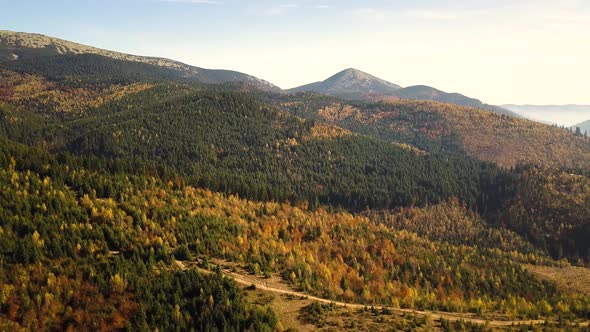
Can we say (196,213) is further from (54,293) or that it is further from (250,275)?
(54,293)

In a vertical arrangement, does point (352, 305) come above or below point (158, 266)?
below

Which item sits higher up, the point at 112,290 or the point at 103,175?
the point at 103,175

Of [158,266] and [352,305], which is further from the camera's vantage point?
[158,266]

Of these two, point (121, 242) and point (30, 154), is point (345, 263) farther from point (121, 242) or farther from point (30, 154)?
point (30, 154)

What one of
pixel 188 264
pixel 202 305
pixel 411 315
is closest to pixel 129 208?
pixel 188 264

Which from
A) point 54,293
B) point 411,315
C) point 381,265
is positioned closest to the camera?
point 54,293

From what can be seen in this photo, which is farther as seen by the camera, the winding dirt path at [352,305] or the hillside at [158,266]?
the winding dirt path at [352,305]

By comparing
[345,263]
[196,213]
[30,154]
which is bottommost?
[345,263]

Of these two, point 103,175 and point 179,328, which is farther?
point 103,175

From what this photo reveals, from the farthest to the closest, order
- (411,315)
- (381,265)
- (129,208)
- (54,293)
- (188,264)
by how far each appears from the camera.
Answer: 1. (381,265)
2. (129,208)
3. (188,264)
4. (411,315)
5. (54,293)

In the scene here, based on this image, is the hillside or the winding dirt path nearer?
the hillside
